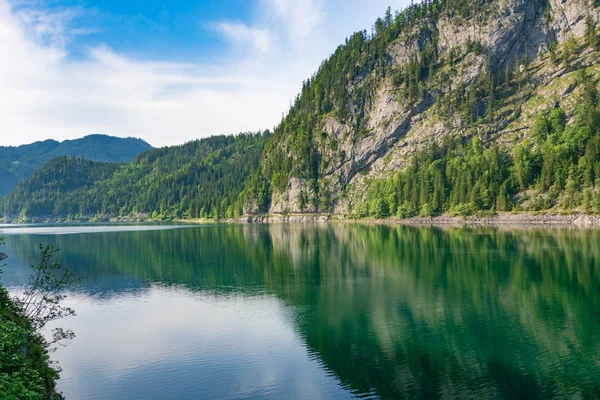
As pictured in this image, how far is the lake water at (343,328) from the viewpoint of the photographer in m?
25.6

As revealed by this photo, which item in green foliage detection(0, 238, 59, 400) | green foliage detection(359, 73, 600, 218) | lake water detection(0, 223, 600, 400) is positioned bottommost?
lake water detection(0, 223, 600, 400)

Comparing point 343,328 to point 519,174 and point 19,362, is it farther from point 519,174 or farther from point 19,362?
point 519,174

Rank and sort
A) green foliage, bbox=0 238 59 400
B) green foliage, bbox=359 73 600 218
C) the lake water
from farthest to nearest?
1. green foliage, bbox=359 73 600 218
2. the lake water
3. green foliage, bbox=0 238 59 400

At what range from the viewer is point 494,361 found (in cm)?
2797

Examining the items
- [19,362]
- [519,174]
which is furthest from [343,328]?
[519,174]

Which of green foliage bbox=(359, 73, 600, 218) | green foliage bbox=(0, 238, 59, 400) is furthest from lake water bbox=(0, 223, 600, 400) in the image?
green foliage bbox=(359, 73, 600, 218)

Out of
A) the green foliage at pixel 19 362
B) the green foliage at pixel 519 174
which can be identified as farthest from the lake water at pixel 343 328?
the green foliage at pixel 519 174

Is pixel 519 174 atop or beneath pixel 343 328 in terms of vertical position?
atop

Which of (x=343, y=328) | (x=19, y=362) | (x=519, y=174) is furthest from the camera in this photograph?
(x=519, y=174)

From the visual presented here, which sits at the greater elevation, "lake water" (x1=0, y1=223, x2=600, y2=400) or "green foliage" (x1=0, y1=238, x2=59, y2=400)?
"green foliage" (x1=0, y1=238, x2=59, y2=400)

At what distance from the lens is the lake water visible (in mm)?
25594

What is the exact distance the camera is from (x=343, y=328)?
3634 cm

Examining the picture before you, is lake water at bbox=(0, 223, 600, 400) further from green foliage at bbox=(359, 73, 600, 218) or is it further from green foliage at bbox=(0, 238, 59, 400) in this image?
green foliage at bbox=(359, 73, 600, 218)

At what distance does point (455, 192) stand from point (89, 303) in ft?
440
